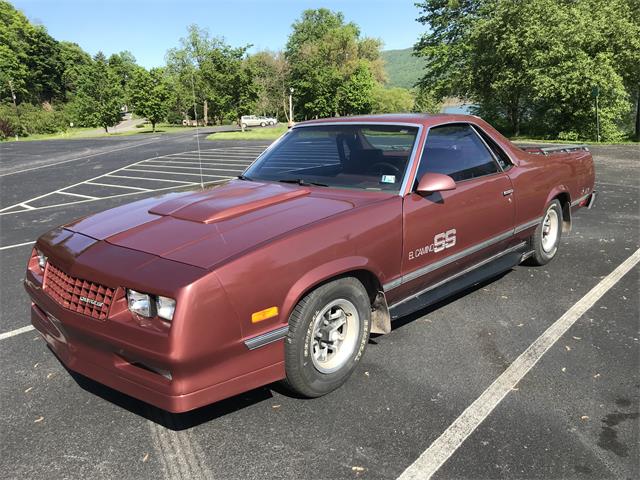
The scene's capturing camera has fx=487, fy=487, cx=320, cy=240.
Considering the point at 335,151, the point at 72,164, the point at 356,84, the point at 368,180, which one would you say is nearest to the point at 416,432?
the point at 368,180

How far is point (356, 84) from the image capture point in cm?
5681

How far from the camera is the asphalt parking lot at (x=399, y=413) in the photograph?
231cm

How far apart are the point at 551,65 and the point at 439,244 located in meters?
25.5

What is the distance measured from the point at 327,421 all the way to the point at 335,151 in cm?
222

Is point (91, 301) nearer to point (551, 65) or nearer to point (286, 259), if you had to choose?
point (286, 259)

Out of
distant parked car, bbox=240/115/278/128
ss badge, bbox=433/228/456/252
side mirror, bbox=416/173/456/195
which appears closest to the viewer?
side mirror, bbox=416/173/456/195

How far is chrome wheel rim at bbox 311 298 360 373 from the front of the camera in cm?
282

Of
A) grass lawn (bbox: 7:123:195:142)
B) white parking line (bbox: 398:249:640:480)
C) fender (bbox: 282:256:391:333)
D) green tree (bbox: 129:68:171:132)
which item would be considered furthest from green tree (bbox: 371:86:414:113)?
fender (bbox: 282:256:391:333)

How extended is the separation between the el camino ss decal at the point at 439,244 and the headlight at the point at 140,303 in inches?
67.6

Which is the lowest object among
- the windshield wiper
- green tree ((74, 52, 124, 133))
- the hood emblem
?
the hood emblem

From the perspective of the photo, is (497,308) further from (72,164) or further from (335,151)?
(72,164)

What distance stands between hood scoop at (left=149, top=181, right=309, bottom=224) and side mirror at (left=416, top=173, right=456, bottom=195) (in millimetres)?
784

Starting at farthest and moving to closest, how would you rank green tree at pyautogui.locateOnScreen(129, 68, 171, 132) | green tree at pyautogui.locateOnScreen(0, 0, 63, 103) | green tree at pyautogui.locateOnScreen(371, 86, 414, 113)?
green tree at pyautogui.locateOnScreen(0, 0, 63, 103) < green tree at pyautogui.locateOnScreen(371, 86, 414, 113) < green tree at pyautogui.locateOnScreen(129, 68, 171, 132)

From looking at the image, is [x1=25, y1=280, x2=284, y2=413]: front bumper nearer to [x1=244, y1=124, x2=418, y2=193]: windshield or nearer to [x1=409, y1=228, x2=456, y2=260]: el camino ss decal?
[x1=409, y1=228, x2=456, y2=260]: el camino ss decal
